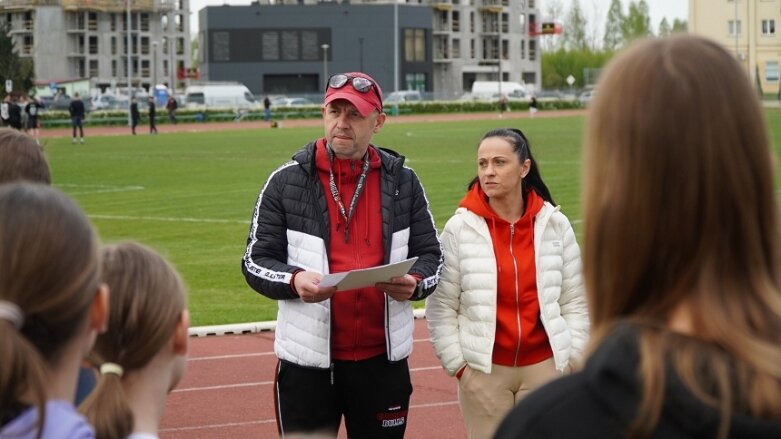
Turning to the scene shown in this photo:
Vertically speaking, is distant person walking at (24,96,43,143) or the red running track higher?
distant person walking at (24,96,43,143)

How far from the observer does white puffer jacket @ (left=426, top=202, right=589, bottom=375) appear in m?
5.91

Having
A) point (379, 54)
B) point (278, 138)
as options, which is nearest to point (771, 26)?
point (379, 54)

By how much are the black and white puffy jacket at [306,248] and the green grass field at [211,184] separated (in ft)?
8.85

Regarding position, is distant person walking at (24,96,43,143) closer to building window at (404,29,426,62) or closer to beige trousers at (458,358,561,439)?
beige trousers at (458,358,561,439)

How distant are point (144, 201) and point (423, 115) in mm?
58681

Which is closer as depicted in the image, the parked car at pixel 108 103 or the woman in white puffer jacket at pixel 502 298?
the woman in white puffer jacket at pixel 502 298

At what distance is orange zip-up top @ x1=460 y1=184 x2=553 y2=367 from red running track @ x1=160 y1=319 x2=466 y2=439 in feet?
7.09

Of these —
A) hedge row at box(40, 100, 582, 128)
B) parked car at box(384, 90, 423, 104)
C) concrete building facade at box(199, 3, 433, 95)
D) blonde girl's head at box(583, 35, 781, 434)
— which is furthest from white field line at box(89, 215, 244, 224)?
concrete building facade at box(199, 3, 433, 95)

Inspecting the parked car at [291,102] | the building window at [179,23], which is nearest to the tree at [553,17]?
the building window at [179,23]

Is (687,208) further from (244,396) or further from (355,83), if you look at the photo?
(244,396)

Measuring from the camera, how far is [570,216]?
20.0 metres

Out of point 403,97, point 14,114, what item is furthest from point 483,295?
point 403,97

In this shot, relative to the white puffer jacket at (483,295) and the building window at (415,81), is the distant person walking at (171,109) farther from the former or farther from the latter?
the white puffer jacket at (483,295)

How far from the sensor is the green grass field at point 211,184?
608 inches
